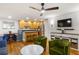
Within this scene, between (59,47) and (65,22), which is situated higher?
(65,22)

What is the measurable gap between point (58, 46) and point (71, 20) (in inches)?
91.5

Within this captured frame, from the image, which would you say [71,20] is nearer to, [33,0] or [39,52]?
[39,52]

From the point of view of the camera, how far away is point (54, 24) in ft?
27.0

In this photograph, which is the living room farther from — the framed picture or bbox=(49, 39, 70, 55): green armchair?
bbox=(49, 39, 70, 55): green armchair

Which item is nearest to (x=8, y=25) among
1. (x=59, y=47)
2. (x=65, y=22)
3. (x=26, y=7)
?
(x=65, y=22)

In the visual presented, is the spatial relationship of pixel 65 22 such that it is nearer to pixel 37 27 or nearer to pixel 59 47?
pixel 59 47

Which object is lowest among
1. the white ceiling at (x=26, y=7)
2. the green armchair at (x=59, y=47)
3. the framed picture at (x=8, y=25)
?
the green armchair at (x=59, y=47)

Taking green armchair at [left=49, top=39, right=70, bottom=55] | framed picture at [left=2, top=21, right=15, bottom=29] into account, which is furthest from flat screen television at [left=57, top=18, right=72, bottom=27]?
framed picture at [left=2, top=21, right=15, bottom=29]

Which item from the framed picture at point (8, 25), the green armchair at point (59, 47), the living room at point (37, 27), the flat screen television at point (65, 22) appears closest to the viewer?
the green armchair at point (59, 47)

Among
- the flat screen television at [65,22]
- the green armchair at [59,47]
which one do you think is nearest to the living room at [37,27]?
the flat screen television at [65,22]

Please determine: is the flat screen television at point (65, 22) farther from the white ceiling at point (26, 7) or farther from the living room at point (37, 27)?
the white ceiling at point (26, 7)

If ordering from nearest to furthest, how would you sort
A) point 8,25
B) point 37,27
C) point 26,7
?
1. point 26,7
2. point 8,25
3. point 37,27

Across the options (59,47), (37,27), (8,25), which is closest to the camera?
(59,47)
